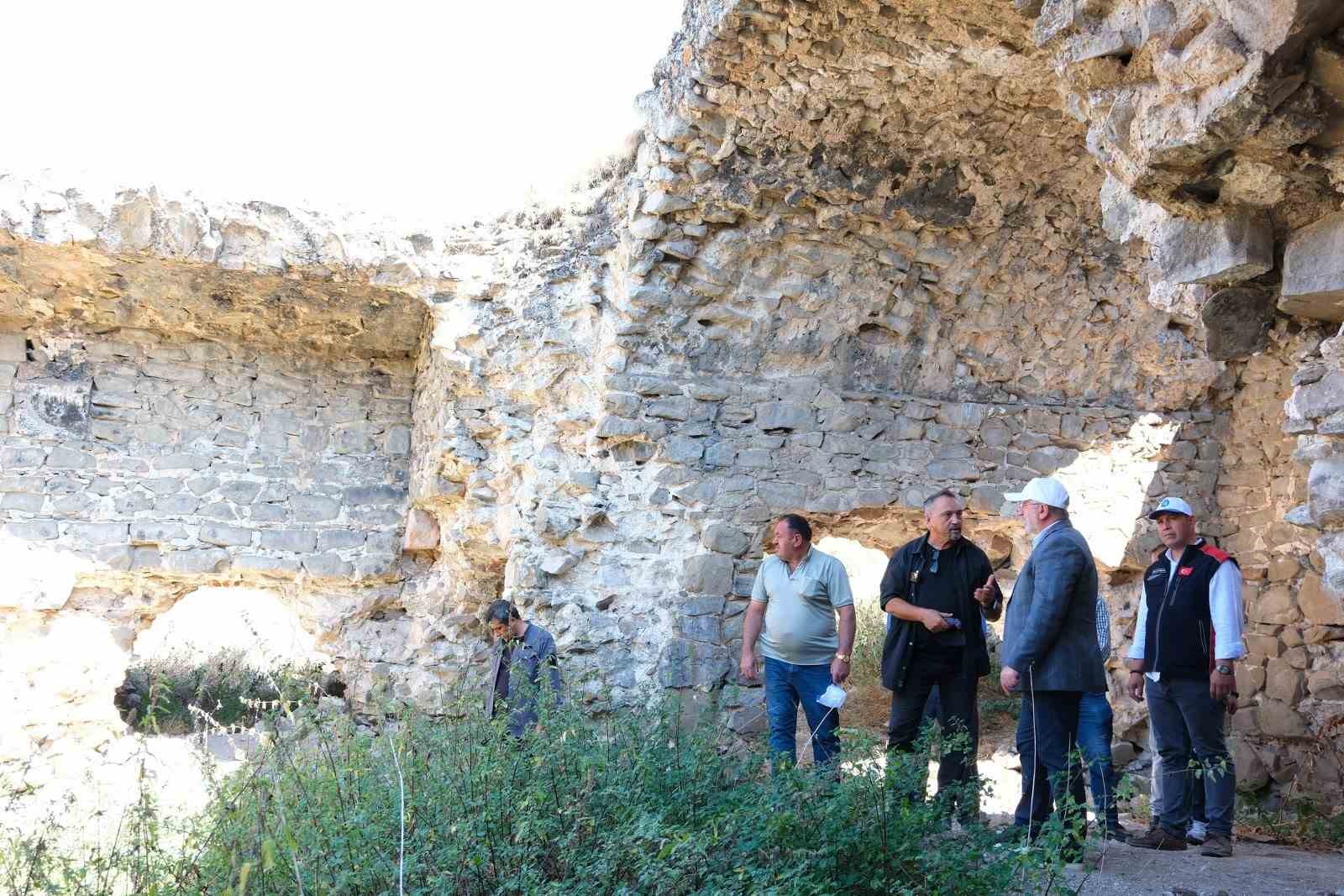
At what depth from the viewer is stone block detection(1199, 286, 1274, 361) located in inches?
133

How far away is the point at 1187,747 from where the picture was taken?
173 inches

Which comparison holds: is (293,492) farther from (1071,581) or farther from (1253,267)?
(1253,267)

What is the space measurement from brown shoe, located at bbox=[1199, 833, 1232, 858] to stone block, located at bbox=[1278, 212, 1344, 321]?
6.70 feet

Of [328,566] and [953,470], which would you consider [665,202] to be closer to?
[953,470]

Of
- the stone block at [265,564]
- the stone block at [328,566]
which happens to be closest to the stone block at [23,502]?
the stone block at [265,564]

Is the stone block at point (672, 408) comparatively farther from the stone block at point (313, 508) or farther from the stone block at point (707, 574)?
the stone block at point (313, 508)

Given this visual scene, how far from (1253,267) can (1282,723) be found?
3.61 m

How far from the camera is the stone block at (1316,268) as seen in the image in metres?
2.99

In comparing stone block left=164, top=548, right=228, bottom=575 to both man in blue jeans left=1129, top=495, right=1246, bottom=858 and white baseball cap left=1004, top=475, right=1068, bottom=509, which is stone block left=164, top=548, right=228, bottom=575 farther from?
man in blue jeans left=1129, top=495, right=1246, bottom=858

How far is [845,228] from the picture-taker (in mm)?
6059

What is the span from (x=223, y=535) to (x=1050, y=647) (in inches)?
215

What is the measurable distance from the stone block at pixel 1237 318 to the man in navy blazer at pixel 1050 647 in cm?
75

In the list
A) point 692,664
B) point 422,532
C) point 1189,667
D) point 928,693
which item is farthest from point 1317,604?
point 422,532

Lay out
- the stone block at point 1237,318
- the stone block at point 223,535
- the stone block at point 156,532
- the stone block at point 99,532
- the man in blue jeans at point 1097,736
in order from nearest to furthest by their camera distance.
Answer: the stone block at point 1237,318 → the man in blue jeans at point 1097,736 → the stone block at point 99,532 → the stone block at point 156,532 → the stone block at point 223,535
